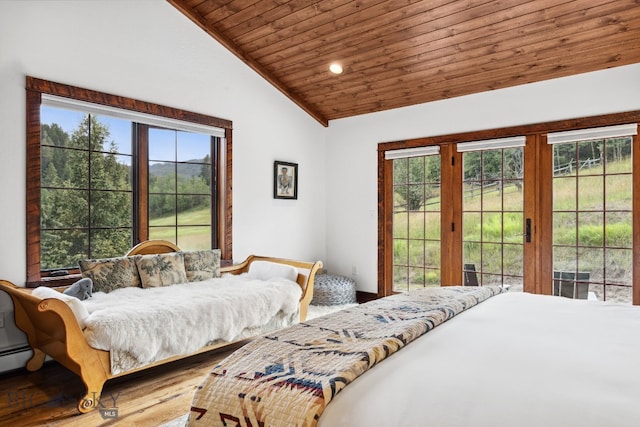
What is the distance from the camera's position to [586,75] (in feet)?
12.1

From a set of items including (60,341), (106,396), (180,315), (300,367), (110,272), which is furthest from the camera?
(110,272)

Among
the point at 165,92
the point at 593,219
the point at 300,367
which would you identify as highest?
the point at 165,92

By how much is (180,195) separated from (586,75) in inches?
156

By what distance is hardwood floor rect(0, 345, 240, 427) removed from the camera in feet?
7.38

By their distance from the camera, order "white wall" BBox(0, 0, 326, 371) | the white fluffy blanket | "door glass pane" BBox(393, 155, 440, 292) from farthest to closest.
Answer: "door glass pane" BBox(393, 155, 440, 292) < "white wall" BBox(0, 0, 326, 371) < the white fluffy blanket

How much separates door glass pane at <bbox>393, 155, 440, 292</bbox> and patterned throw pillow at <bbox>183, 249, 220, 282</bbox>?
7.21 feet

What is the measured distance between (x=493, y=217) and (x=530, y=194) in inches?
16.5

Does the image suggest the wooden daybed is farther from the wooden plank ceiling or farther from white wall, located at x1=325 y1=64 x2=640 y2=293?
the wooden plank ceiling

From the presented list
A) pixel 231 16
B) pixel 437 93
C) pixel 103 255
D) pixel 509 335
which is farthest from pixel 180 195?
pixel 509 335

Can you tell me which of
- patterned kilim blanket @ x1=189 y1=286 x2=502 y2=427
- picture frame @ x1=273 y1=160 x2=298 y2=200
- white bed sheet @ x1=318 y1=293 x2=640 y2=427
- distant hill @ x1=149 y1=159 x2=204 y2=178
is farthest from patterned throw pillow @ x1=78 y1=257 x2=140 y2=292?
white bed sheet @ x1=318 y1=293 x2=640 y2=427

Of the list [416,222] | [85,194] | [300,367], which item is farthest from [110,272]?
[416,222]

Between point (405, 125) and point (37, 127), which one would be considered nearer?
point (37, 127)

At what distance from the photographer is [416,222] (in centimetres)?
484

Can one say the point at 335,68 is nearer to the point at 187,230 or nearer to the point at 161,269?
the point at 187,230
